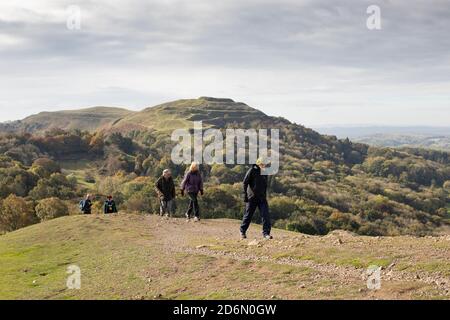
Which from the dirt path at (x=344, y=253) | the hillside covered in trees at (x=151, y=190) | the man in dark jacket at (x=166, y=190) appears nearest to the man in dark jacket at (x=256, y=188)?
the dirt path at (x=344, y=253)

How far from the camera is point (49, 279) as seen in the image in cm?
1543

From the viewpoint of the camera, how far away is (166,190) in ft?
83.7

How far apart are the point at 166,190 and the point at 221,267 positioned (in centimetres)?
1222

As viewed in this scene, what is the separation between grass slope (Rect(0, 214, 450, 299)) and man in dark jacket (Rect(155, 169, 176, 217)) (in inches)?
164

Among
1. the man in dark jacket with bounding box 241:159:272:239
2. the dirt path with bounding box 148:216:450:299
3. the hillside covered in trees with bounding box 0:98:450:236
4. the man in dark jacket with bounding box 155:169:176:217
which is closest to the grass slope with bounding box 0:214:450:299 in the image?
the dirt path with bounding box 148:216:450:299

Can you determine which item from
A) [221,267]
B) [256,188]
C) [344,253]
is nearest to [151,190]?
[256,188]

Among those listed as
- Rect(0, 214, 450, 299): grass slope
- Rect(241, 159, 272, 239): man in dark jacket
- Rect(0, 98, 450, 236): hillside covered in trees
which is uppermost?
Rect(241, 159, 272, 239): man in dark jacket

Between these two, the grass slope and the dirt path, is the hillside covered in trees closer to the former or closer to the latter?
the grass slope

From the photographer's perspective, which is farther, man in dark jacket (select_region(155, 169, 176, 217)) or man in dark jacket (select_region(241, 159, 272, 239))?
man in dark jacket (select_region(155, 169, 176, 217))

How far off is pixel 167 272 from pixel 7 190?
69.9m

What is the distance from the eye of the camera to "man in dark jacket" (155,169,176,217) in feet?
81.6

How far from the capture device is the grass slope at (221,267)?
10789mm
